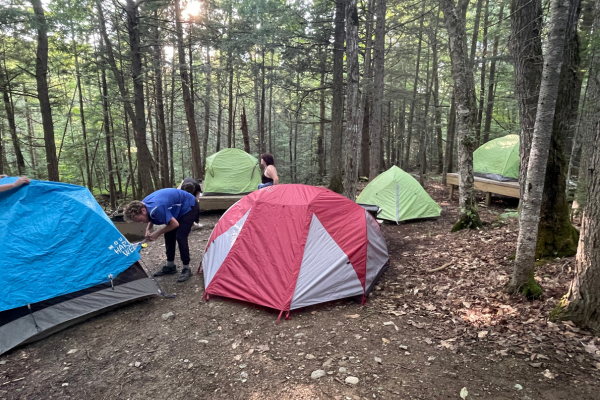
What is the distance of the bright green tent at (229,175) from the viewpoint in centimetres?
1034

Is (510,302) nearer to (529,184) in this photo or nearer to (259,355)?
(529,184)

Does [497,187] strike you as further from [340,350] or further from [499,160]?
[340,350]

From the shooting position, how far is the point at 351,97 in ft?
23.0

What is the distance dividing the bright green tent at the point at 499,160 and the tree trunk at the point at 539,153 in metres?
7.21

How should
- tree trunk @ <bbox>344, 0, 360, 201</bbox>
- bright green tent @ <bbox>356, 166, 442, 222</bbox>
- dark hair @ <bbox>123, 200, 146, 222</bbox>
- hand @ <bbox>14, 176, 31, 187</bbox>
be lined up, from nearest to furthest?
hand @ <bbox>14, 176, 31, 187</bbox> < dark hair @ <bbox>123, 200, 146, 222</bbox> < tree trunk @ <bbox>344, 0, 360, 201</bbox> < bright green tent @ <bbox>356, 166, 442, 222</bbox>

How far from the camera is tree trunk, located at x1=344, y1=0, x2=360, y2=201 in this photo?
6.68 m

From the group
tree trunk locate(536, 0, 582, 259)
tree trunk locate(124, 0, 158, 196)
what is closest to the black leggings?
tree trunk locate(536, 0, 582, 259)

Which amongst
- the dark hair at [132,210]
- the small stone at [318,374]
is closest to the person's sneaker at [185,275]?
the dark hair at [132,210]

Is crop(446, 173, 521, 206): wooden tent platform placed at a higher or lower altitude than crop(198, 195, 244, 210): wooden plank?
higher

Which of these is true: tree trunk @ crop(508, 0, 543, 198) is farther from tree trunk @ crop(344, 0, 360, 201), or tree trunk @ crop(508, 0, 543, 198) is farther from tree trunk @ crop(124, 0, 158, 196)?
tree trunk @ crop(124, 0, 158, 196)

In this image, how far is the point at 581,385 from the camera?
237cm

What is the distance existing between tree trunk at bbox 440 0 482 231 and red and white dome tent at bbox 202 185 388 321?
9.07 feet

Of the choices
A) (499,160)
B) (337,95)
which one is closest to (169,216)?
(337,95)

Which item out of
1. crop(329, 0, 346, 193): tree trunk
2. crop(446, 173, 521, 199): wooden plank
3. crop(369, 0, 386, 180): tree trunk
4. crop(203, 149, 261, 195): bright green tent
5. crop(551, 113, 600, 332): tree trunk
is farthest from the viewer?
crop(203, 149, 261, 195): bright green tent
